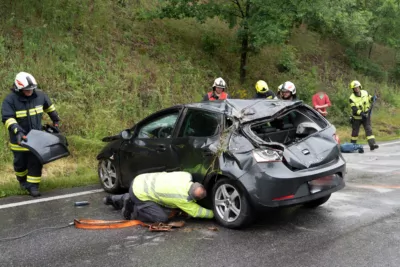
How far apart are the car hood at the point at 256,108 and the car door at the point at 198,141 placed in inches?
9.1

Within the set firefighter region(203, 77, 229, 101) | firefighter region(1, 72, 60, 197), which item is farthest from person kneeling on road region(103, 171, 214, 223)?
firefighter region(203, 77, 229, 101)

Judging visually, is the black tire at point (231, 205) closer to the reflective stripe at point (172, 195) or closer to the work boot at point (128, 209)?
the reflective stripe at point (172, 195)

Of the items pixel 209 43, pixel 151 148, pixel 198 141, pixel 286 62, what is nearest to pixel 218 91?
pixel 151 148

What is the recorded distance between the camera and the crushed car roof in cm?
506

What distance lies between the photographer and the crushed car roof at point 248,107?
5.06 meters

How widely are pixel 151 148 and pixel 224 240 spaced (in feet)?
6.21

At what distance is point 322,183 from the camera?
4.84m

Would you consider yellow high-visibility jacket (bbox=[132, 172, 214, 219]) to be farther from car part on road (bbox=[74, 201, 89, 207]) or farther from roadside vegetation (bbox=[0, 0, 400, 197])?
roadside vegetation (bbox=[0, 0, 400, 197])

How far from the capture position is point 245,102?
17.8 ft

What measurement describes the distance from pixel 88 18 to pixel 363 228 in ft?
36.7

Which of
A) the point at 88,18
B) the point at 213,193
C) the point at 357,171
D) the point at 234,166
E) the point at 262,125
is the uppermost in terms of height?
the point at 88,18

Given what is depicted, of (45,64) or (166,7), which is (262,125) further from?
(166,7)

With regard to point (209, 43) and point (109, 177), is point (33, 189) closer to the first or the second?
point (109, 177)

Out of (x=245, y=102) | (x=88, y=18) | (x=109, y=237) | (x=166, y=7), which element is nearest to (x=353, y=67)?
(x=166, y=7)
